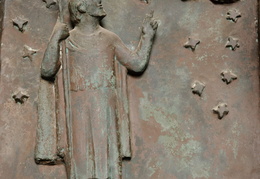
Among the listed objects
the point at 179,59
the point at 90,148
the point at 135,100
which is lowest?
the point at 90,148

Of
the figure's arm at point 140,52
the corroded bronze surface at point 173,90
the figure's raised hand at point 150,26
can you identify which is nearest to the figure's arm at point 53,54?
the corroded bronze surface at point 173,90

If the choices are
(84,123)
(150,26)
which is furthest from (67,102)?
(150,26)

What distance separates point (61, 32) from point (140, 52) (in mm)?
413

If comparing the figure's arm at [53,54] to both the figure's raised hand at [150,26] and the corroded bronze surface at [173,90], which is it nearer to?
the corroded bronze surface at [173,90]

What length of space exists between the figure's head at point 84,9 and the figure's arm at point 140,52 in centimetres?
18

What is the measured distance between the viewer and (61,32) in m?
2.47

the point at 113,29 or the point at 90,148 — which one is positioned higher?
the point at 113,29

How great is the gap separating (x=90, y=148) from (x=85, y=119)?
0.47 ft

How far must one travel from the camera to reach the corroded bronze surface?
8.18 ft

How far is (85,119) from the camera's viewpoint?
95.0 inches

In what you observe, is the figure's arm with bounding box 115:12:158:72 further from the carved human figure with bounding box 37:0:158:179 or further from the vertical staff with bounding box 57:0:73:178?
the vertical staff with bounding box 57:0:73:178

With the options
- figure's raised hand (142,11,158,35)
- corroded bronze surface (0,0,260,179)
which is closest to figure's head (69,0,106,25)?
corroded bronze surface (0,0,260,179)

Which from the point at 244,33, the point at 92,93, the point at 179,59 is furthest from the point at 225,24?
the point at 92,93

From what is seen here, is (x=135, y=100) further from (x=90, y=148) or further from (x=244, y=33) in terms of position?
(x=244, y=33)
